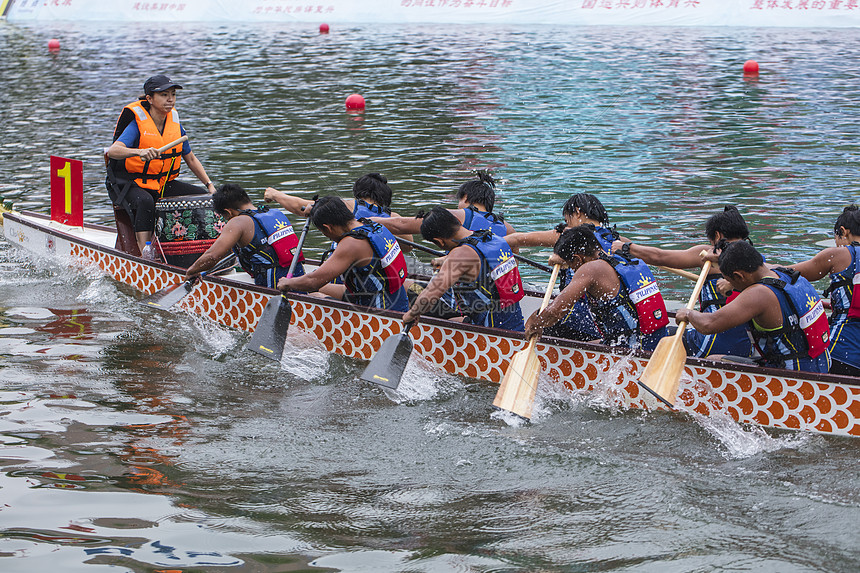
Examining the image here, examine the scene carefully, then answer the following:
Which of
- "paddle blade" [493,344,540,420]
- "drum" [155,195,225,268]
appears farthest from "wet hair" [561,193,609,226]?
"drum" [155,195,225,268]

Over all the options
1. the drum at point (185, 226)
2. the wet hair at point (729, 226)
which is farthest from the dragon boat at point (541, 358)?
the wet hair at point (729, 226)

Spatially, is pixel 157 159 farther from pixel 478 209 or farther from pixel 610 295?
pixel 610 295

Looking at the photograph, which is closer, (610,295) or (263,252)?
(610,295)

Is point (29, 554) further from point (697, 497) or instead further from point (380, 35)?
point (380, 35)

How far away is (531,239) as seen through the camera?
858cm

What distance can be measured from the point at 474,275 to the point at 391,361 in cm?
92

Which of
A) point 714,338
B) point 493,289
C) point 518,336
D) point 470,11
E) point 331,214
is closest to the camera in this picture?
point 714,338

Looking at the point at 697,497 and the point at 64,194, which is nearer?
the point at 697,497

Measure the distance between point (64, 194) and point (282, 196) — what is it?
3727 mm

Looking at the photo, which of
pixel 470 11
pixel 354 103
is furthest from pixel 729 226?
pixel 470 11

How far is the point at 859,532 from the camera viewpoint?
5.31 meters

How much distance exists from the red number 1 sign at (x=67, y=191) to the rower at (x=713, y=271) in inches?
265

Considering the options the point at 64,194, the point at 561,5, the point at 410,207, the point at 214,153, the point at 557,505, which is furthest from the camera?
the point at 561,5

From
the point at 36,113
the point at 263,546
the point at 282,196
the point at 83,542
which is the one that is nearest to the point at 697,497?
the point at 263,546
